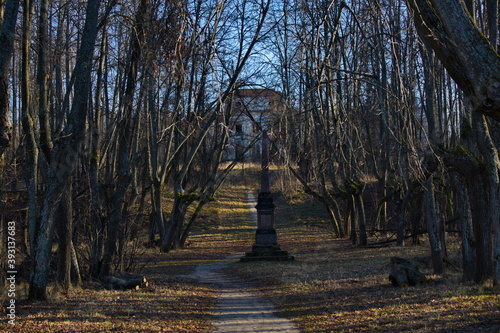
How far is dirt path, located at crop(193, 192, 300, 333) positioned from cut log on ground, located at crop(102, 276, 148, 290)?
1.85 m

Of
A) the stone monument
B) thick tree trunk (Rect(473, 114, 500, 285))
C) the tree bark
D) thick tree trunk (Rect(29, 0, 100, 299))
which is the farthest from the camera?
the stone monument

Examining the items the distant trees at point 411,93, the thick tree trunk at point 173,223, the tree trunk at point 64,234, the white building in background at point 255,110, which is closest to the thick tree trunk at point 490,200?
the distant trees at point 411,93

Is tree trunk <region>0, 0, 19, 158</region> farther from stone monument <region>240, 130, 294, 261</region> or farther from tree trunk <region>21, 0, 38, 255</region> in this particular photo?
stone monument <region>240, 130, 294, 261</region>

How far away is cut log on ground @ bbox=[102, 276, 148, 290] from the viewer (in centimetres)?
1032

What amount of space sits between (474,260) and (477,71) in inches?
247

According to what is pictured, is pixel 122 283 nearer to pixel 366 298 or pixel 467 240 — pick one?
pixel 366 298

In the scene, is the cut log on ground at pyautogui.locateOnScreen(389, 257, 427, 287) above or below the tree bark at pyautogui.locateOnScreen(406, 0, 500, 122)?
below

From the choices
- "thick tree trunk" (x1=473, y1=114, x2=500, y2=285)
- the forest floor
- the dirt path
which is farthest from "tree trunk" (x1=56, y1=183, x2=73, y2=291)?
"thick tree trunk" (x1=473, y1=114, x2=500, y2=285)

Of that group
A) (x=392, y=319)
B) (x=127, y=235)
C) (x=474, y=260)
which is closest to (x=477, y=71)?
(x=392, y=319)

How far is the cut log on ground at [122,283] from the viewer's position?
10.3 meters

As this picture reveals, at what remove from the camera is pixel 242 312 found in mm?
8711

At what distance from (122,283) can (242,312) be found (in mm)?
3166

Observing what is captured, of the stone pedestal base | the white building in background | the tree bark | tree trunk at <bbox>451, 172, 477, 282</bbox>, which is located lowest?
the stone pedestal base

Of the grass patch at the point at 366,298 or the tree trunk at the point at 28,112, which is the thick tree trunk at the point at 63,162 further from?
the grass patch at the point at 366,298
